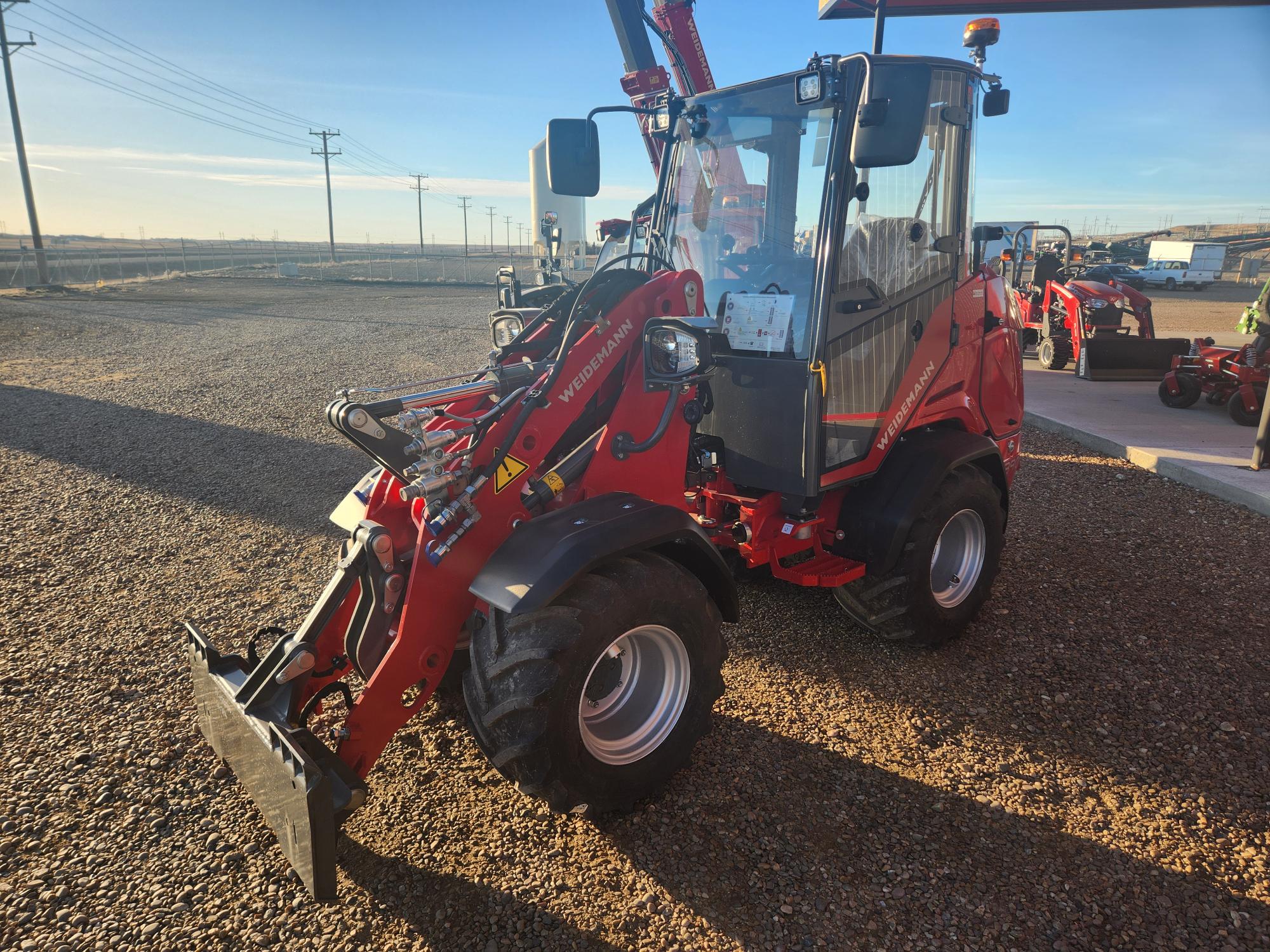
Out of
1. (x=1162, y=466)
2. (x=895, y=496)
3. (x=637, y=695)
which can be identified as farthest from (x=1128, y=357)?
(x=637, y=695)

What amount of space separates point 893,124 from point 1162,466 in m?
6.35

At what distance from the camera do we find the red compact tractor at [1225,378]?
928 cm

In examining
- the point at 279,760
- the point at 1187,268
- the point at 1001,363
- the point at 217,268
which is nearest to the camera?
the point at 279,760

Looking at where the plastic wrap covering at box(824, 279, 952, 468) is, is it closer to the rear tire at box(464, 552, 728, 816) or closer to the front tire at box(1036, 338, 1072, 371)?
the rear tire at box(464, 552, 728, 816)

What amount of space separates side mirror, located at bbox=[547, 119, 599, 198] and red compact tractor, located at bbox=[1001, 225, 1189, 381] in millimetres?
9122

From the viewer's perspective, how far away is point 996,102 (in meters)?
4.19

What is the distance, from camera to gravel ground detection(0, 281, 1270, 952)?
97.7 inches

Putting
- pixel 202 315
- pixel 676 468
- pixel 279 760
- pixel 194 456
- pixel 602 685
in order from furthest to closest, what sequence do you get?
pixel 202 315 → pixel 194 456 → pixel 676 468 → pixel 602 685 → pixel 279 760

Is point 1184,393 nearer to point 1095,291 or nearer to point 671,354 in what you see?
point 1095,291

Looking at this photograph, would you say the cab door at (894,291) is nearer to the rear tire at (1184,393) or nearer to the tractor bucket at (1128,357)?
the rear tire at (1184,393)

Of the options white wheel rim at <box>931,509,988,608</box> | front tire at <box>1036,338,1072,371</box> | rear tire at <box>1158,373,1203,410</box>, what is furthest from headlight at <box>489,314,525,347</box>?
front tire at <box>1036,338,1072,371</box>

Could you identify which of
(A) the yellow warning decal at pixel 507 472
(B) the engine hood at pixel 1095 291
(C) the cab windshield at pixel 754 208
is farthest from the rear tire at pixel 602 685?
(B) the engine hood at pixel 1095 291

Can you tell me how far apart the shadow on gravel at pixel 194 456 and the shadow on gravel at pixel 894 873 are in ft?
14.2

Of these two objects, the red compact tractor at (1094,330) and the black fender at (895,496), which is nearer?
the black fender at (895,496)
